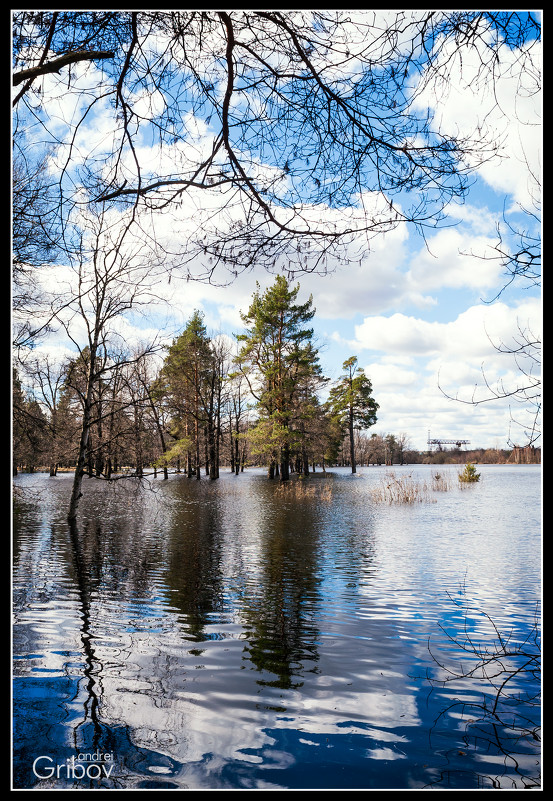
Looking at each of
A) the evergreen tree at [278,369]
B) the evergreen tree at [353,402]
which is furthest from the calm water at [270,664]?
the evergreen tree at [353,402]

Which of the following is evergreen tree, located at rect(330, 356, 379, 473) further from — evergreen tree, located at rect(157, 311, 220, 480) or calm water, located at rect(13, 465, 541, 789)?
calm water, located at rect(13, 465, 541, 789)

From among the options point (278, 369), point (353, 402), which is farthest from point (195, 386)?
point (353, 402)

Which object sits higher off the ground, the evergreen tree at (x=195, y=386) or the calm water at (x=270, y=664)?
the evergreen tree at (x=195, y=386)

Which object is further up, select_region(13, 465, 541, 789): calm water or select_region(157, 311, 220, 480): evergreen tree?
select_region(157, 311, 220, 480): evergreen tree

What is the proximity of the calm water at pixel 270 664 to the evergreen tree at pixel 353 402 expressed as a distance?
110ft

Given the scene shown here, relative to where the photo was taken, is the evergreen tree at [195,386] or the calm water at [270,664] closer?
the calm water at [270,664]

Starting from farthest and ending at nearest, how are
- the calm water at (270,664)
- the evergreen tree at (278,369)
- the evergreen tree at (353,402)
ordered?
1. the evergreen tree at (353,402)
2. the evergreen tree at (278,369)
3. the calm water at (270,664)

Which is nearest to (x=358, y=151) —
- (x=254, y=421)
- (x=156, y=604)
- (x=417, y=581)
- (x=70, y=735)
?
(x=70, y=735)

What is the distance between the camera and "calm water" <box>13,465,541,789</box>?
2918mm

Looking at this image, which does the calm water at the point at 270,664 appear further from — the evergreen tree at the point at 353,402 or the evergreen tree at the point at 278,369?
the evergreen tree at the point at 353,402

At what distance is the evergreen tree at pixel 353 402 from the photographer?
44094mm

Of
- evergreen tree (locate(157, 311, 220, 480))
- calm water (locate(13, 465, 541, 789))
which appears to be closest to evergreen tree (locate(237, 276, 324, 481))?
Answer: evergreen tree (locate(157, 311, 220, 480))

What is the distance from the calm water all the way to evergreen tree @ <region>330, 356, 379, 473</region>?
33392 millimetres

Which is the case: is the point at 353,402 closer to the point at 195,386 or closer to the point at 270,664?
the point at 195,386
